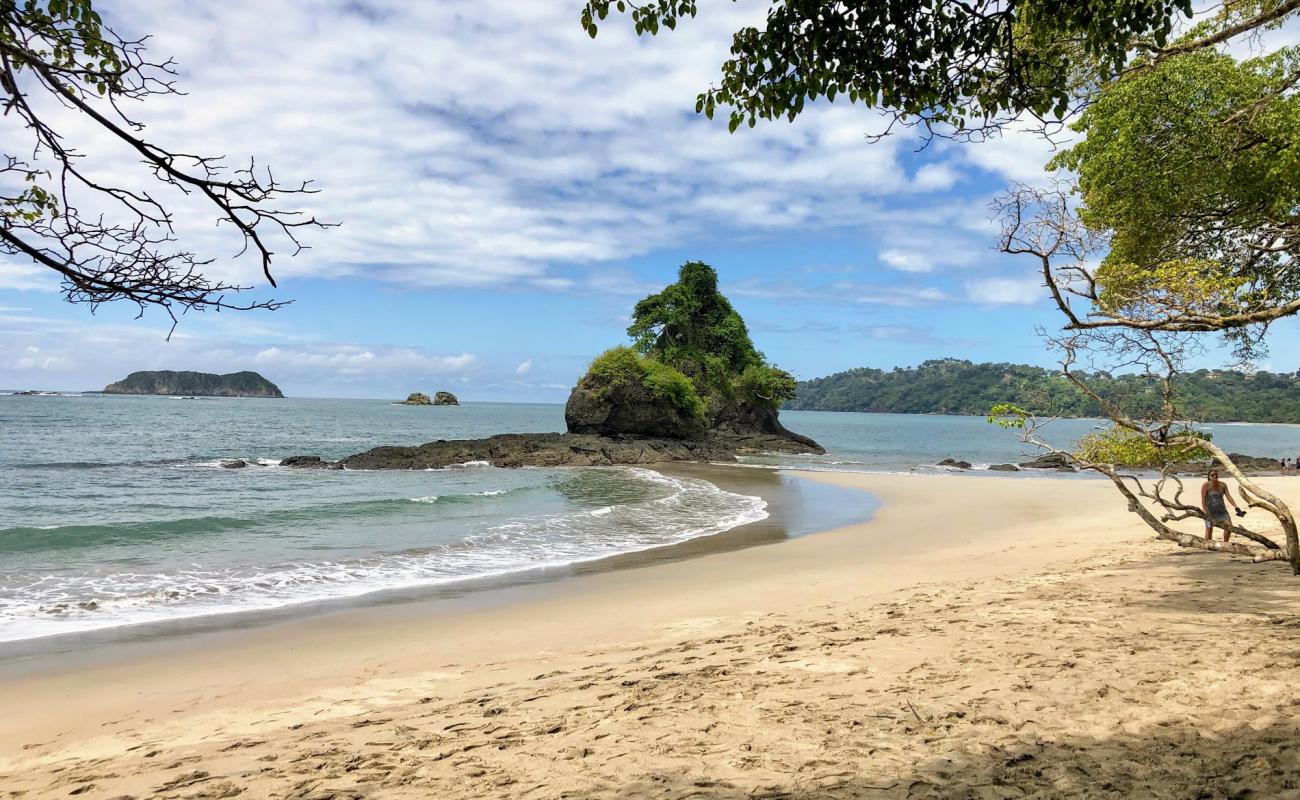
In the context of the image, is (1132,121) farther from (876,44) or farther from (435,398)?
(435,398)

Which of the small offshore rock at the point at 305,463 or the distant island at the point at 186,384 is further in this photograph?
the distant island at the point at 186,384

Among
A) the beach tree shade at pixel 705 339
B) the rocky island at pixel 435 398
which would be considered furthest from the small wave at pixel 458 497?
the rocky island at pixel 435 398

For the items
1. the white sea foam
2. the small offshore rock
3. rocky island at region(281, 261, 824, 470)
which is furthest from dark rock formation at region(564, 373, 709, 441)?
the white sea foam

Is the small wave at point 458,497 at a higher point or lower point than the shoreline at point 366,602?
higher

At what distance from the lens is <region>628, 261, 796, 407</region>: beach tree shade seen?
53.5 meters

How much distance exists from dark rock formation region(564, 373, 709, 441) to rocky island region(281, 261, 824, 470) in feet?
0.20

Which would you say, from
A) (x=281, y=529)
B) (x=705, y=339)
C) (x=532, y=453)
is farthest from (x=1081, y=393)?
(x=705, y=339)

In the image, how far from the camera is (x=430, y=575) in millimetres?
12289

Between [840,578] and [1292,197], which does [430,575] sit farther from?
[1292,197]

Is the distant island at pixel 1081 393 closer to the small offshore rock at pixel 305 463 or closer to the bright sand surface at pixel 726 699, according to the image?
the bright sand surface at pixel 726 699

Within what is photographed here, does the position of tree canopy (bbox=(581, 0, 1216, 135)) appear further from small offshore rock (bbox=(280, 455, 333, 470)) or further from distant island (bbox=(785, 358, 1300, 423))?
small offshore rock (bbox=(280, 455, 333, 470))

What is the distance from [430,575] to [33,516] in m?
13.8

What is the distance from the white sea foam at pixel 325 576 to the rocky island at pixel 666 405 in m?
19.9

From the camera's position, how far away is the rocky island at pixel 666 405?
124ft
